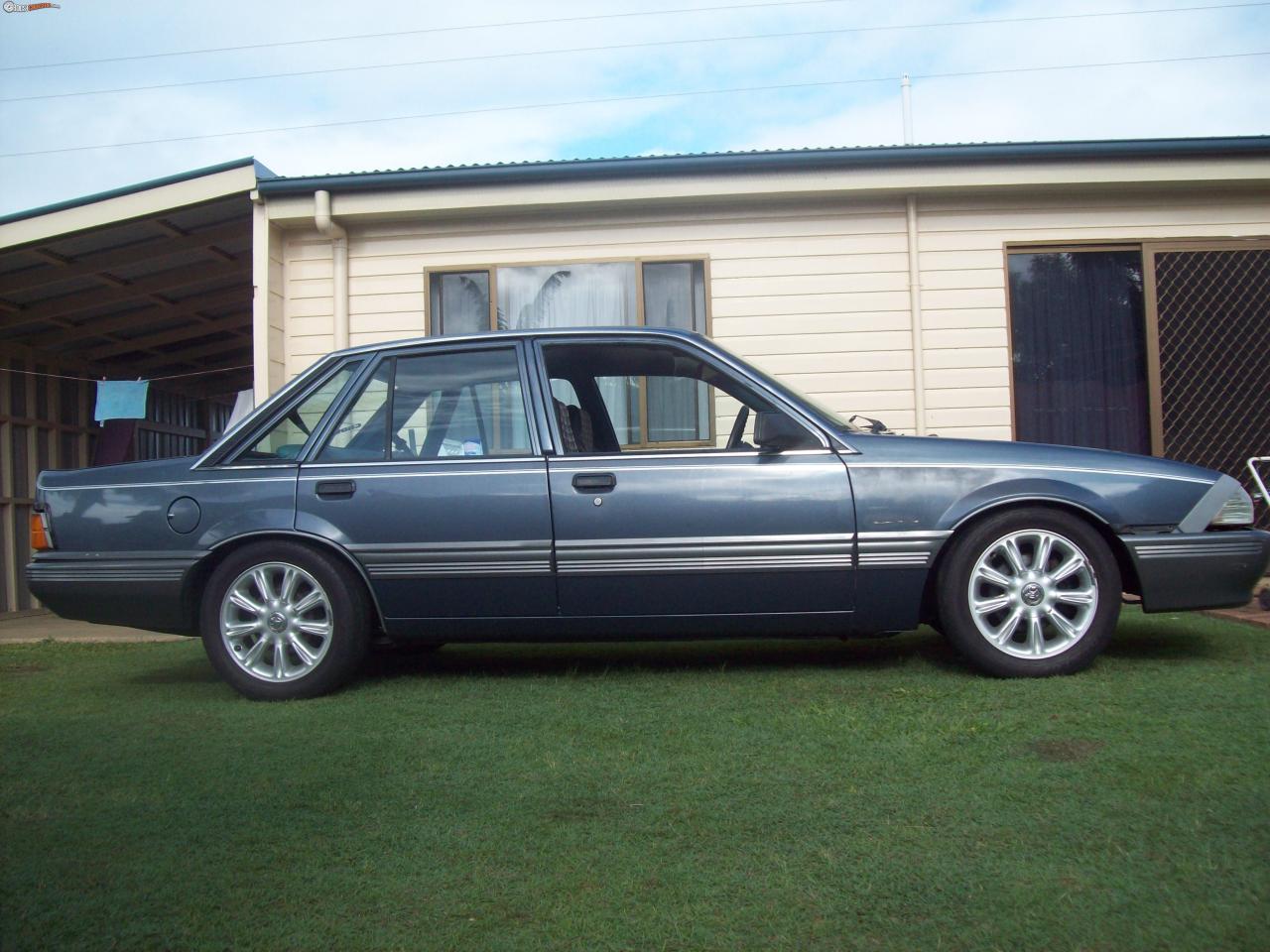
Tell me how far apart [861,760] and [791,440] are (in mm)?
1578

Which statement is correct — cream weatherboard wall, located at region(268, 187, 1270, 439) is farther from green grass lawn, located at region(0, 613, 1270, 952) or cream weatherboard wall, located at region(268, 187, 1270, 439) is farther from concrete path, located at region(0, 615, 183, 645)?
green grass lawn, located at region(0, 613, 1270, 952)

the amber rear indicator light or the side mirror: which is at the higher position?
the side mirror

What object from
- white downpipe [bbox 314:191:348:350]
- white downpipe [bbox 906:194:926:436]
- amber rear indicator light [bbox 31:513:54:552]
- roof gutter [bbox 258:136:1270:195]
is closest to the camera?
amber rear indicator light [bbox 31:513:54:552]

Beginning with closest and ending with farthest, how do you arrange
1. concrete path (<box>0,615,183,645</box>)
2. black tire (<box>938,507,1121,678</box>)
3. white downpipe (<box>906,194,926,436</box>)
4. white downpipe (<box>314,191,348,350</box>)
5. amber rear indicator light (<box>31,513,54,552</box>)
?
black tire (<box>938,507,1121,678</box>), amber rear indicator light (<box>31,513,54,552</box>), concrete path (<box>0,615,183,645</box>), white downpipe (<box>906,194,926,436</box>), white downpipe (<box>314,191,348,350</box>)

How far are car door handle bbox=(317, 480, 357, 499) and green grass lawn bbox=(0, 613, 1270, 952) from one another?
87 centimetres

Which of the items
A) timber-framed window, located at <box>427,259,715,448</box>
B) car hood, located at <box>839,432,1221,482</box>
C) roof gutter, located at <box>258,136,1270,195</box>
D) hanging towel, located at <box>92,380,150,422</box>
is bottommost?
car hood, located at <box>839,432,1221,482</box>

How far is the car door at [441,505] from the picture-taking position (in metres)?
4.61

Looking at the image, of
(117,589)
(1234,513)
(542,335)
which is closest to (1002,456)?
(1234,513)

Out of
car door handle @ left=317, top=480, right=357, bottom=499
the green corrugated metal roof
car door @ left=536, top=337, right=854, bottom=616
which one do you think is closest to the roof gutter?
the green corrugated metal roof

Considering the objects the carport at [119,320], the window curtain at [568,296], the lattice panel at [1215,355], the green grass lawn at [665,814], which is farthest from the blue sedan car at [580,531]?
the carport at [119,320]

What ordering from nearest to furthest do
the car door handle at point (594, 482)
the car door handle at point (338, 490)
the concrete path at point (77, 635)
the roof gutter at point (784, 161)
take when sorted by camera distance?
the car door handle at point (594, 482) < the car door handle at point (338, 490) < the concrete path at point (77, 635) < the roof gutter at point (784, 161)

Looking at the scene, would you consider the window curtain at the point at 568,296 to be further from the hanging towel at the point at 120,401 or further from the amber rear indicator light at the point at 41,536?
the hanging towel at the point at 120,401

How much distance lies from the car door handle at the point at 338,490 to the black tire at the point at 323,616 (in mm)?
246

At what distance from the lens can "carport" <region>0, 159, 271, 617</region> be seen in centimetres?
842
